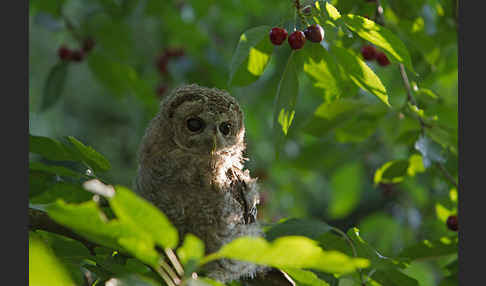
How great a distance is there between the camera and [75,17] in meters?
3.82

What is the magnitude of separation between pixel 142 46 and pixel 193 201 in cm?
191

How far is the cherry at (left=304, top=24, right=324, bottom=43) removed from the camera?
1138mm

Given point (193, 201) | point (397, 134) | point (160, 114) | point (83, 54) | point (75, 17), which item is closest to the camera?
point (193, 201)

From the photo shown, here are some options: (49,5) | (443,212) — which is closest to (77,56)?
(49,5)

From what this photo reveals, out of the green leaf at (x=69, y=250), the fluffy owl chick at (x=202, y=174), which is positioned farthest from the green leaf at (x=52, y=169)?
the fluffy owl chick at (x=202, y=174)

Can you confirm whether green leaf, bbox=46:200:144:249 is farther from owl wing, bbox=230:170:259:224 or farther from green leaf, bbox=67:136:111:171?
owl wing, bbox=230:170:259:224

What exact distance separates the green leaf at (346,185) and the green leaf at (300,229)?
1616 millimetres

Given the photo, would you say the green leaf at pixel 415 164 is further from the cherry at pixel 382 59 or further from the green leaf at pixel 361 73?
the green leaf at pixel 361 73

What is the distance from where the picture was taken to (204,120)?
1350 millimetres

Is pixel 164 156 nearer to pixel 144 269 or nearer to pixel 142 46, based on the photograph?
Result: pixel 144 269

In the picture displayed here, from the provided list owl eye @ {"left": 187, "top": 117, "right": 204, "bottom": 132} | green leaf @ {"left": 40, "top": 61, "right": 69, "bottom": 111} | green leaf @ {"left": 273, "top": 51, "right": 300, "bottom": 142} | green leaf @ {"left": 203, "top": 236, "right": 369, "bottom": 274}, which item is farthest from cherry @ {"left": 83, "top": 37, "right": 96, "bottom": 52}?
green leaf @ {"left": 203, "top": 236, "right": 369, "bottom": 274}

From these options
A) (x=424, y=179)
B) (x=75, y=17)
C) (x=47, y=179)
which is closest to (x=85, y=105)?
(x=75, y=17)

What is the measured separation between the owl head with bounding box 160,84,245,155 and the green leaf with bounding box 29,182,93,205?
13.0 inches

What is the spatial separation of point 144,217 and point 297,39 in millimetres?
627
